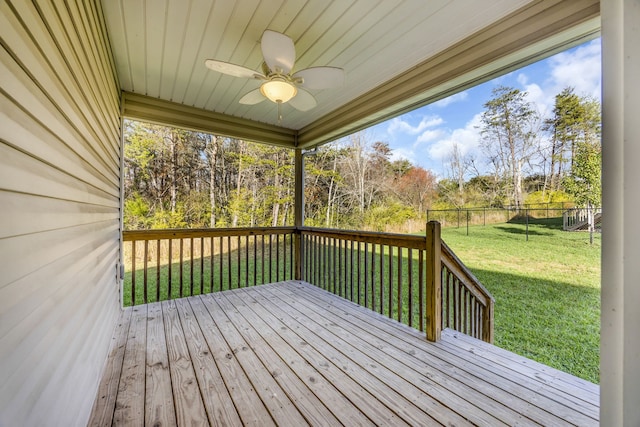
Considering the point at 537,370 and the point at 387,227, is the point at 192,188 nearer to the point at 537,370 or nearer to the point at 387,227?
the point at 387,227

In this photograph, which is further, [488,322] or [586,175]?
[488,322]

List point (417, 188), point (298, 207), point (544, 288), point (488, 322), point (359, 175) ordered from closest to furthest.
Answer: point (488, 322) → point (544, 288) → point (298, 207) → point (417, 188) → point (359, 175)

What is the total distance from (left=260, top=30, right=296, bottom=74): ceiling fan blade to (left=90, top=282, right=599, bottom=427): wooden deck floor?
2318 millimetres

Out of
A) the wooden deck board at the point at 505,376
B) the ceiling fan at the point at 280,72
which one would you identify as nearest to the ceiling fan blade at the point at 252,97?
the ceiling fan at the point at 280,72

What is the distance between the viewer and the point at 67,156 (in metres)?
1.15

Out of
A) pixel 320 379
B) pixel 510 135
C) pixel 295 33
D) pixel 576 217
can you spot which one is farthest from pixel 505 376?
pixel 510 135

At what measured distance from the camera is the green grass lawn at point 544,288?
2.90m

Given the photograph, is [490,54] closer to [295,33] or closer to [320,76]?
[320,76]

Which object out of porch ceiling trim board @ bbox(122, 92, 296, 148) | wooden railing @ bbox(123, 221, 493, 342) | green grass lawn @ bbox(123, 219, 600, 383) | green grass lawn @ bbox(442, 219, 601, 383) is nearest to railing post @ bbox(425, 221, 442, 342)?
wooden railing @ bbox(123, 221, 493, 342)

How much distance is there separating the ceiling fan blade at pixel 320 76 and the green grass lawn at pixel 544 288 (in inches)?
122

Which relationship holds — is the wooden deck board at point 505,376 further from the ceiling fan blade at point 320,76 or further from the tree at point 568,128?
the ceiling fan blade at point 320,76

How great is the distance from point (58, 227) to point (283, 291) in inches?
114

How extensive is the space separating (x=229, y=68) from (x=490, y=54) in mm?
2057

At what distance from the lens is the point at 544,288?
3.53 metres
